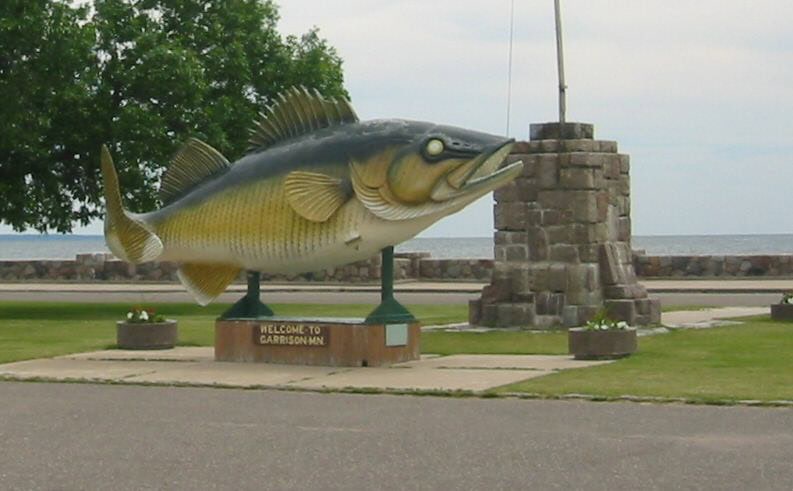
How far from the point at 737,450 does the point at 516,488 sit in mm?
1979

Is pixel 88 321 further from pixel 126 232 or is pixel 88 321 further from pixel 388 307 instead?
pixel 388 307

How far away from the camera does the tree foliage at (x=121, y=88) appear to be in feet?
87.8

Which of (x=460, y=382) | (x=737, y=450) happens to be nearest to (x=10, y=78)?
(x=460, y=382)

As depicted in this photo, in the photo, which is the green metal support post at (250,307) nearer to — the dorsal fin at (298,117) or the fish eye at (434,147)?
the dorsal fin at (298,117)

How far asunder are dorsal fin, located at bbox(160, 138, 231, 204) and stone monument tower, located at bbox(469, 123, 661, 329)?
6.30m

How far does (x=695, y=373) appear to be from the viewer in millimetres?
15328

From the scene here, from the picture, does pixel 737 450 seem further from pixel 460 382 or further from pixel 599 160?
pixel 599 160

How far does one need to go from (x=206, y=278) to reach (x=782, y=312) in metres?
9.55

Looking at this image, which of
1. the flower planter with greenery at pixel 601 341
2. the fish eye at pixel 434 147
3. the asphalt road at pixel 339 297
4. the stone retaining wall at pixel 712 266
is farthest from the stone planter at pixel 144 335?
the stone retaining wall at pixel 712 266

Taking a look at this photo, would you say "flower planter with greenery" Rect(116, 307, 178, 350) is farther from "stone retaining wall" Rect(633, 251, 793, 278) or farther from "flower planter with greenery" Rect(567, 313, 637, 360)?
"stone retaining wall" Rect(633, 251, 793, 278)

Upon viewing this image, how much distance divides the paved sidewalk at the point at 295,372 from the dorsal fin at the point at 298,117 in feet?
8.73

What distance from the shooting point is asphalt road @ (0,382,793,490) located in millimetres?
9539

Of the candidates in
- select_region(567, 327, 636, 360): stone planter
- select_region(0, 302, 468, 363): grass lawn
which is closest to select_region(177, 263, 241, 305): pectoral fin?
select_region(0, 302, 468, 363): grass lawn

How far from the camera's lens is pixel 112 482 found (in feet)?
31.4
